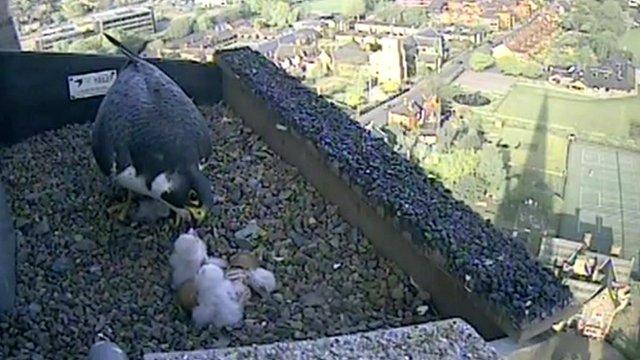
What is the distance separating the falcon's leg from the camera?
259cm

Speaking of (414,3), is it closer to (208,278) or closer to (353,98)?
(353,98)

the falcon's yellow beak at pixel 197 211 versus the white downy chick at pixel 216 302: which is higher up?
the falcon's yellow beak at pixel 197 211

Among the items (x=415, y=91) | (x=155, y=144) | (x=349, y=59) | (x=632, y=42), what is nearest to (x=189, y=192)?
(x=155, y=144)

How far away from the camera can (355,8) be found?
359 centimetres

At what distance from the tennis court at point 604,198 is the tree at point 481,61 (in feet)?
1.61

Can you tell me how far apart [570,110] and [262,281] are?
1387 mm

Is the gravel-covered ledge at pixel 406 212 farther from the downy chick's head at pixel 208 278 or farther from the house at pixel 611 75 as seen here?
the house at pixel 611 75

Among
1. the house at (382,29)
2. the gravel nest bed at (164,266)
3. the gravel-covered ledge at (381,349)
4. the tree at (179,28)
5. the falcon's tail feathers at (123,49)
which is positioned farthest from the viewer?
the tree at (179,28)

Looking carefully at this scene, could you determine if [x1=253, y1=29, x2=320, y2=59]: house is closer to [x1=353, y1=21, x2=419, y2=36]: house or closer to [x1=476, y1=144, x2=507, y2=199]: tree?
[x1=353, y1=21, x2=419, y2=36]: house

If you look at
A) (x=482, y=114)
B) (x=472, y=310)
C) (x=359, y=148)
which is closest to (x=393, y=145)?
(x=359, y=148)

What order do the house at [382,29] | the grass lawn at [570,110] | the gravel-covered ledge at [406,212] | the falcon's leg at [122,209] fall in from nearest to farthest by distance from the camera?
1. the gravel-covered ledge at [406,212]
2. the falcon's leg at [122,209]
3. the grass lawn at [570,110]
4. the house at [382,29]

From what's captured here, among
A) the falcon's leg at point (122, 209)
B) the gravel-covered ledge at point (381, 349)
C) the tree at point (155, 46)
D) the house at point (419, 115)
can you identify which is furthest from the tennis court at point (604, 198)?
the tree at point (155, 46)

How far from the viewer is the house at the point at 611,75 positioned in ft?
9.55

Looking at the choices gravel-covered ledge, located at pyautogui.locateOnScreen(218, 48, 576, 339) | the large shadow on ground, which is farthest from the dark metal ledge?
the large shadow on ground
